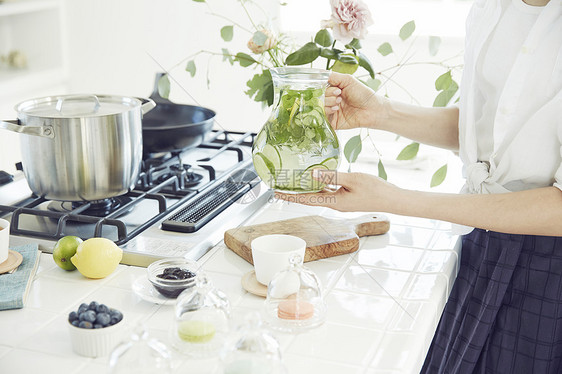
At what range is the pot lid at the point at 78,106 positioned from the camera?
1416mm

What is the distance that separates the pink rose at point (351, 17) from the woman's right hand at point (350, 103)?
0.14 m

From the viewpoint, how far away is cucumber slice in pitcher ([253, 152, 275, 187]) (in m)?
1.22

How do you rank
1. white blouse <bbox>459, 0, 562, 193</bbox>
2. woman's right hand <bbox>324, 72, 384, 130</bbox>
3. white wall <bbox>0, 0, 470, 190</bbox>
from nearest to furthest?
white blouse <bbox>459, 0, 562, 193</bbox>
woman's right hand <bbox>324, 72, 384, 130</bbox>
white wall <bbox>0, 0, 470, 190</bbox>

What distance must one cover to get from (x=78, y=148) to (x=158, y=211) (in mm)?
248

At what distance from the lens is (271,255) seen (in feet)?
3.86

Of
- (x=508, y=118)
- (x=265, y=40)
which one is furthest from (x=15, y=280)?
(x=508, y=118)

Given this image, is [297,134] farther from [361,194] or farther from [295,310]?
[295,310]

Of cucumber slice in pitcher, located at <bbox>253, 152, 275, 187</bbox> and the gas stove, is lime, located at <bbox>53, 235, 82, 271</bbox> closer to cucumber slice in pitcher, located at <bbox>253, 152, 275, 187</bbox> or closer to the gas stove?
the gas stove

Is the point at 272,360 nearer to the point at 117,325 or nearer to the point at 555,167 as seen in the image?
the point at 117,325

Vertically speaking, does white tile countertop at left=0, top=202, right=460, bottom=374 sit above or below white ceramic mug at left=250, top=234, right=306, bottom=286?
below

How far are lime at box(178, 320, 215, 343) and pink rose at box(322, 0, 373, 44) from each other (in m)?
0.72

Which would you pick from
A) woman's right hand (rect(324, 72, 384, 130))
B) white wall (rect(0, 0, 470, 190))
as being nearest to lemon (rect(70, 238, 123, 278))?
woman's right hand (rect(324, 72, 384, 130))

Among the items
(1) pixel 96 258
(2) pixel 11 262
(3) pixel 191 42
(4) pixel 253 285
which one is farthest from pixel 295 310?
(3) pixel 191 42

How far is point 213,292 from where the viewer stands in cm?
103
